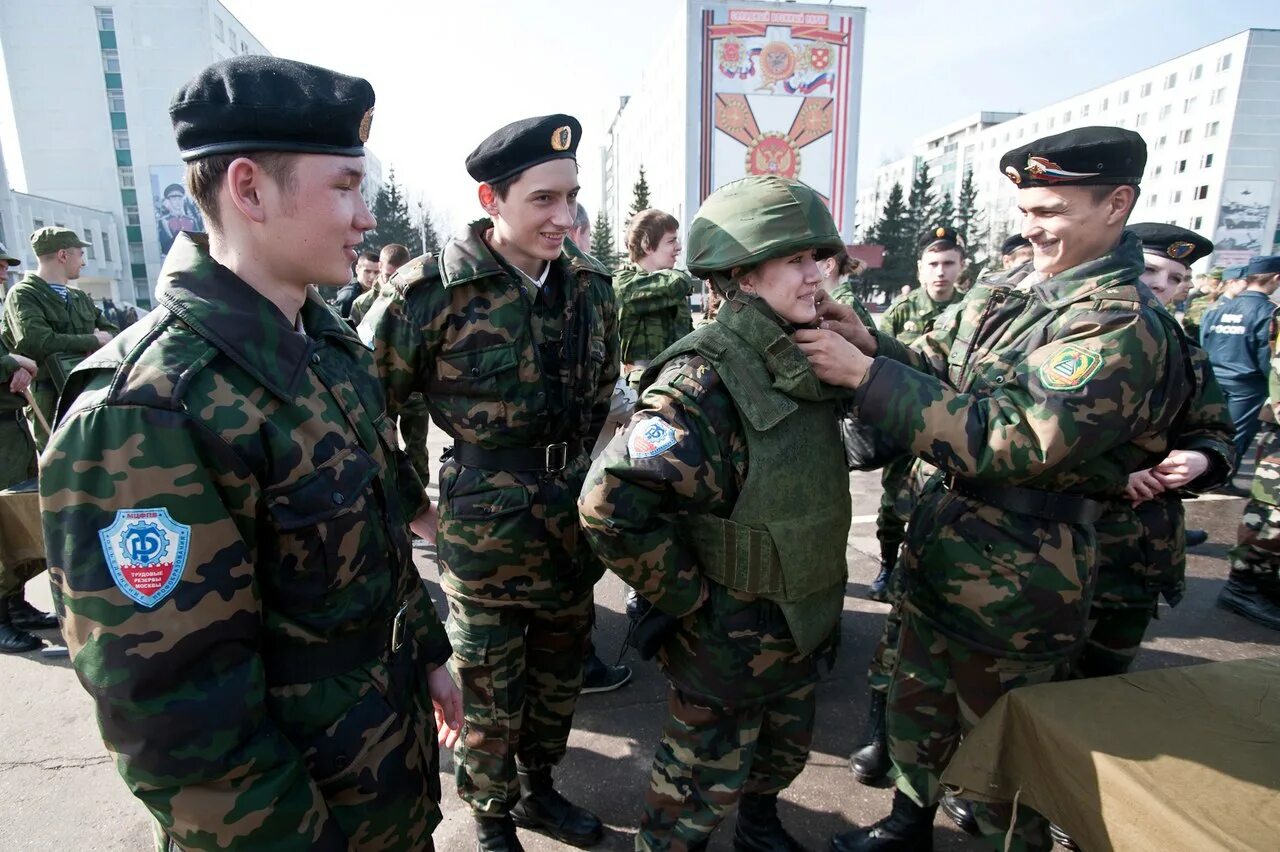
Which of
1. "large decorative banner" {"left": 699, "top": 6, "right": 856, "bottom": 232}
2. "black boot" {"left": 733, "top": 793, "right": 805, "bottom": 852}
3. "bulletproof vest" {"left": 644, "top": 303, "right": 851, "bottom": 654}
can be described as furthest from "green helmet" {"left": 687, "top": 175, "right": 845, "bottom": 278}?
"large decorative banner" {"left": 699, "top": 6, "right": 856, "bottom": 232}

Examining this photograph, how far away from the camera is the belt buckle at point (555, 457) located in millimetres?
2463

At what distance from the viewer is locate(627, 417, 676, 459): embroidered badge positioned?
5.77 feet

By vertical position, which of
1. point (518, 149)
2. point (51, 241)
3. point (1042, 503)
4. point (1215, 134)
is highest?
point (1215, 134)

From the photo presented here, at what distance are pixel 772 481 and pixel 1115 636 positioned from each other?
191 cm

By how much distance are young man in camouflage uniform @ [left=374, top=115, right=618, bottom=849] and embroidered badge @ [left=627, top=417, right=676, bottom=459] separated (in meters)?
0.73

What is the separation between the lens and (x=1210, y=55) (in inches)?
1890

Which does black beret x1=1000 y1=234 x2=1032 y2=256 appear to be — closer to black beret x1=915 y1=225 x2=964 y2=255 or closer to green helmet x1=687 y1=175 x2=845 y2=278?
black beret x1=915 y1=225 x2=964 y2=255

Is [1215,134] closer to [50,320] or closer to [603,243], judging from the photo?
[603,243]

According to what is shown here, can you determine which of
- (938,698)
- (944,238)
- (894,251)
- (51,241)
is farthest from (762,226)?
(894,251)

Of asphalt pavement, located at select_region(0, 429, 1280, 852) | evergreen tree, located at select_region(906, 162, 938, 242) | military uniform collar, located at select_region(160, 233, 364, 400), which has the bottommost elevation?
asphalt pavement, located at select_region(0, 429, 1280, 852)

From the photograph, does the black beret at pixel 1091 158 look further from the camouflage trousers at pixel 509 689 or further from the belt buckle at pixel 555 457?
the camouflage trousers at pixel 509 689

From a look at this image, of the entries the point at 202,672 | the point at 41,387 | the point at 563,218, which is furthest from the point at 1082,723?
the point at 41,387

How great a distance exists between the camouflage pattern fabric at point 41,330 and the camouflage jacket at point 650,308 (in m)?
4.30

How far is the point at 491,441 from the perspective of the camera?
94.7 inches
